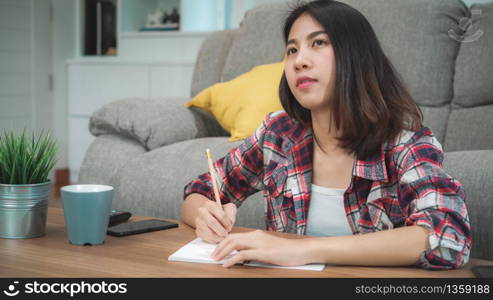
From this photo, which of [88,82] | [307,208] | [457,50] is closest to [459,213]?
[307,208]

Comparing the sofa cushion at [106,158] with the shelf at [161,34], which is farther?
the shelf at [161,34]

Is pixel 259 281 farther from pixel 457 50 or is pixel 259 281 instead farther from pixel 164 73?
pixel 164 73

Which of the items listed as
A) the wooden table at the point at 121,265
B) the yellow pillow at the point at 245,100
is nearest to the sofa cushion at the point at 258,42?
the yellow pillow at the point at 245,100

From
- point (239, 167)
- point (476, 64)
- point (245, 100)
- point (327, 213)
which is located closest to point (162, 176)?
point (245, 100)

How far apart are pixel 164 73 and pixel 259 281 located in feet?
9.81

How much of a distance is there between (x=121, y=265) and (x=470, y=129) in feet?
4.71

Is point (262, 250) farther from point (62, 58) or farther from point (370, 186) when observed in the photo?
point (62, 58)

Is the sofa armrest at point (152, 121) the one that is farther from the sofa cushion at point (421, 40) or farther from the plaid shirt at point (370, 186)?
the plaid shirt at point (370, 186)

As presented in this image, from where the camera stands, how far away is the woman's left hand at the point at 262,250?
822mm

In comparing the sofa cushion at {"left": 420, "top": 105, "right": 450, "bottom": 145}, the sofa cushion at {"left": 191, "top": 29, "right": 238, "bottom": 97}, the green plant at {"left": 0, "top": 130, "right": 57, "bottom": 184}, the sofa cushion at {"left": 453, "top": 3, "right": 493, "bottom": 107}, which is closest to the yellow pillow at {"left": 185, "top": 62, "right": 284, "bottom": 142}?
the sofa cushion at {"left": 191, "top": 29, "right": 238, "bottom": 97}

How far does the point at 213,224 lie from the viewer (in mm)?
985

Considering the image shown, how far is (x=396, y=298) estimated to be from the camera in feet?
2.33

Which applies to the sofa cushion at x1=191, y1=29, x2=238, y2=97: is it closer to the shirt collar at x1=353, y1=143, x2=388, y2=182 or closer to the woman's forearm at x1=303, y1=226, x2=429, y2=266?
the shirt collar at x1=353, y1=143, x2=388, y2=182

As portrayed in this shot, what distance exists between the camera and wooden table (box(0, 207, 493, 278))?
789mm
